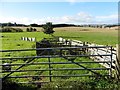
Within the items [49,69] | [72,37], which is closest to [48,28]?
[72,37]

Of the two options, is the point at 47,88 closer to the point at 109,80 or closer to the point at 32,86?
→ the point at 32,86

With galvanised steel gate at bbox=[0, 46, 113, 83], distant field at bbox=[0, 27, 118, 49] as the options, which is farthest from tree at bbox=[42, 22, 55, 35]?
galvanised steel gate at bbox=[0, 46, 113, 83]

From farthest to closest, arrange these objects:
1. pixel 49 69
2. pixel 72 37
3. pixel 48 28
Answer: pixel 48 28 < pixel 72 37 < pixel 49 69

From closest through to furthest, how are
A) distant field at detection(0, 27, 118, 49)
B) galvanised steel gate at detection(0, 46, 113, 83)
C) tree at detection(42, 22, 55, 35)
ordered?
galvanised steel gate at detection(0, 46, 113, 83)
distant field at detection(0, 27, 118, 49)
tree at detection(42, 22, 55, 35)

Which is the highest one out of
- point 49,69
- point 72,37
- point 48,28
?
point 49,69

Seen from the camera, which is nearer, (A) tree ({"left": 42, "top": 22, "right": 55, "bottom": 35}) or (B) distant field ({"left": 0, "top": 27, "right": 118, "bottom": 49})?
(B) distant field ({"left": 0, "top": 27, "right": 118, "bottom": 49})

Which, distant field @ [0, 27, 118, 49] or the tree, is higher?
the tree

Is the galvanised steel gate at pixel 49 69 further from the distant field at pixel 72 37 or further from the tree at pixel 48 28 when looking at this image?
the tree at pixel 48 28

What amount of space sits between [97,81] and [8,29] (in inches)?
4741

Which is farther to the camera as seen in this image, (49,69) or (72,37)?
(72,37)

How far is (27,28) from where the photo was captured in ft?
433

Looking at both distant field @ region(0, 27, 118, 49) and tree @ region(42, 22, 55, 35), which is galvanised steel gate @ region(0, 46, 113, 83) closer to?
distant field @ region(0, 27, 118, 49)

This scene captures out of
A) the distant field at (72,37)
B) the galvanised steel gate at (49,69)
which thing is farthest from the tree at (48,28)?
the galvanised steel gate at (49,69)

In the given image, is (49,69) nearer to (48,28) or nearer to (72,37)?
(72,37)
